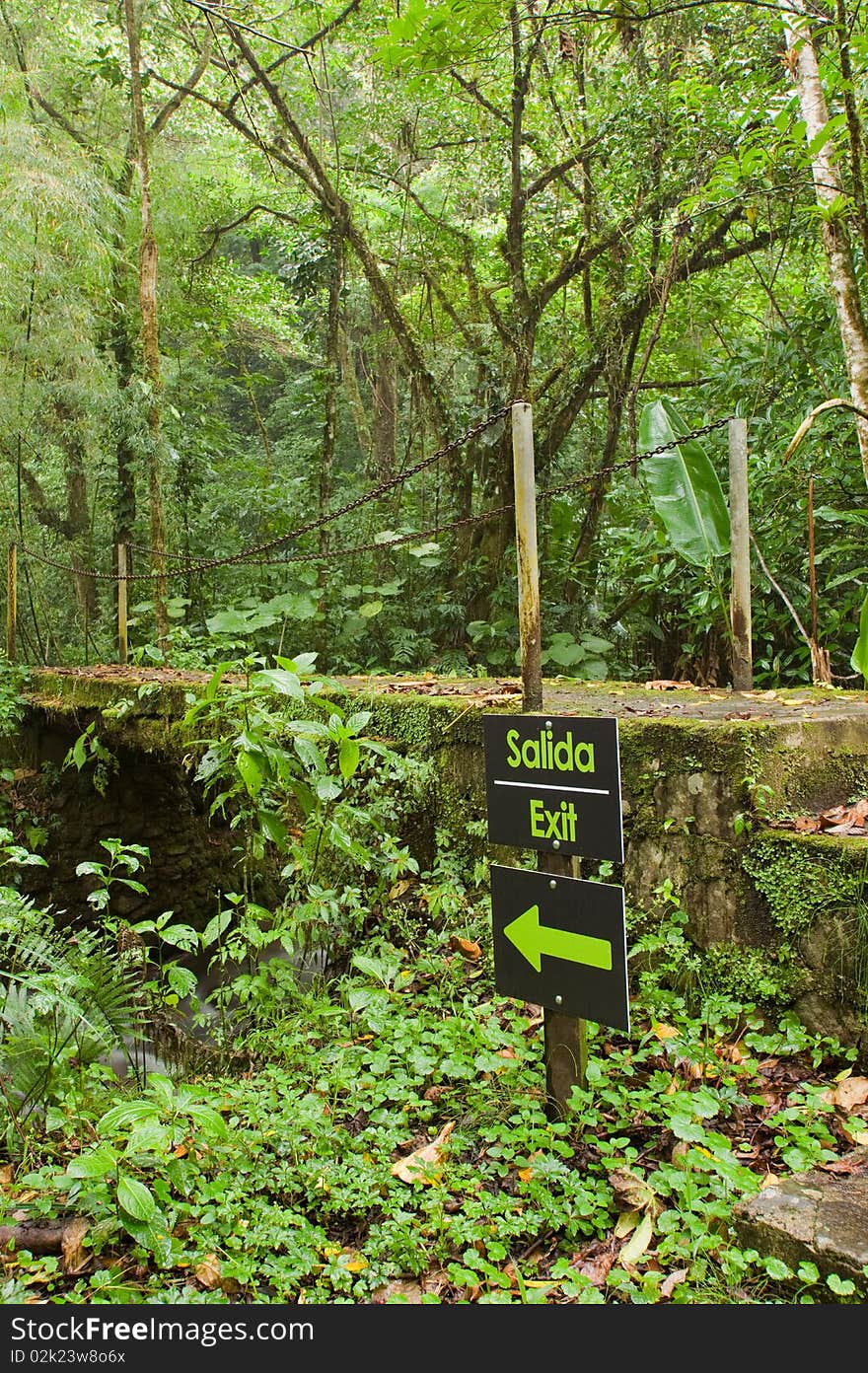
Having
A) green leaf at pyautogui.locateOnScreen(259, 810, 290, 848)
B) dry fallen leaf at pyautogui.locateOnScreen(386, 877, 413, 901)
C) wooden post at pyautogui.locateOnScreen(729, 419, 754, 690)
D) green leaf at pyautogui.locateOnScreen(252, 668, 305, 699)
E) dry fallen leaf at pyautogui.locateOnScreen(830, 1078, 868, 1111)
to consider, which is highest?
wooden post at pyautogui.locateOnScreen(729, 419, 754, 690)

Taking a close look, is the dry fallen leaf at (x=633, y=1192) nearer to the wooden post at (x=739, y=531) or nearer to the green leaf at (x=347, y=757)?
the green leaf at (x=347, y=757)

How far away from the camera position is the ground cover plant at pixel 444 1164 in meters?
2.11

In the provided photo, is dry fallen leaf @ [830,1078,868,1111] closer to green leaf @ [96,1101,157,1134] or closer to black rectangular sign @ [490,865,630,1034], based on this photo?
black rectangular sign @ [490,865,630,1034]

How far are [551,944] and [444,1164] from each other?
69cm

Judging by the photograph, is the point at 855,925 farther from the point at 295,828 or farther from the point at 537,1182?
the point at 295,828

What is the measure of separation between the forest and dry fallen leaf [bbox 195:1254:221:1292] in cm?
3

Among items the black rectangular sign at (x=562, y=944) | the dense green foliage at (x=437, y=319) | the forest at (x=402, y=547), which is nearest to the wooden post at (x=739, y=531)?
the forest at (x=402, y=547)

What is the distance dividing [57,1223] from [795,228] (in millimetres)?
7843

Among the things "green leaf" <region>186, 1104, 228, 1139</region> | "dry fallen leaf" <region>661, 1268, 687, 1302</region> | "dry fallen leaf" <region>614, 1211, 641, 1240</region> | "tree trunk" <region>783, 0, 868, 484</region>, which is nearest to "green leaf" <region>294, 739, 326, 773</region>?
"green leaf" <region>186, 1104, 228, 1139</region>

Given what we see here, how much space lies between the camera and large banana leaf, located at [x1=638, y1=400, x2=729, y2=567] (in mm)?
4930

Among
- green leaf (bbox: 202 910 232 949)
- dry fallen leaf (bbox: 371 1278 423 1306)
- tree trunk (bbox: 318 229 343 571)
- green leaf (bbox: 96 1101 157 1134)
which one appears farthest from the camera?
tree trunk (bbox: 318 229 343 571)

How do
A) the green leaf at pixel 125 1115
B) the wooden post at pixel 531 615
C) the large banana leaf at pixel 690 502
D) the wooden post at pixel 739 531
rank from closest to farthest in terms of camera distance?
the green leaf at pixel 125 1115 → the wooden post at pixel 531 615 → the wooden post at pixel 739 531 → the large banana leaf at pixel 690 502

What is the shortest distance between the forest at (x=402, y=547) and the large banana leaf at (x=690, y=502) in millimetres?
28

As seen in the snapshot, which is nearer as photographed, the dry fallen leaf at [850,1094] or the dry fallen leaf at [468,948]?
the dry fallen leaf at [850,1094]
